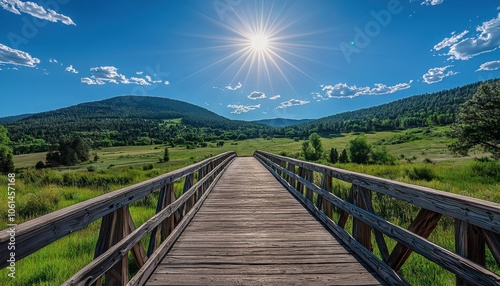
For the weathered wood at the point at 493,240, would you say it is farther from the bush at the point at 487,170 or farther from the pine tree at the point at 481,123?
the pine tree at the point at 481,123

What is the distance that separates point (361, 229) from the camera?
3.56 metres

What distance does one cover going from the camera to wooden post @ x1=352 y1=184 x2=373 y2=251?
3.46 metres

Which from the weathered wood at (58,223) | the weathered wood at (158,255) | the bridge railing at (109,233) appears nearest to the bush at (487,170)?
the weathered wood at (158,255)

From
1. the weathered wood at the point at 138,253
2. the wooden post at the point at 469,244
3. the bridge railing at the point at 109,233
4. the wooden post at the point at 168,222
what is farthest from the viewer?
the wooden post at the point at 168,222

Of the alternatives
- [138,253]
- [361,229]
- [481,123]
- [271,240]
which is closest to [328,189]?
[361,229]

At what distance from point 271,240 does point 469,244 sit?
264cm

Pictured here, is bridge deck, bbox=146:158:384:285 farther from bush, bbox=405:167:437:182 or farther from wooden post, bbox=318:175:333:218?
bush, bbox=405:167:437:182

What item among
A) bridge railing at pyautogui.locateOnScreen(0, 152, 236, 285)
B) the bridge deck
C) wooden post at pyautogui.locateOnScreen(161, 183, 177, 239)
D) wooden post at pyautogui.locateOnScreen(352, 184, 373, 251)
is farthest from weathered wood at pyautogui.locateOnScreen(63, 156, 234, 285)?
wooden post at pyautogui.locateOnScreen(352, 184, 373, 251)

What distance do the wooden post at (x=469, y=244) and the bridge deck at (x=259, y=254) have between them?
1.10m

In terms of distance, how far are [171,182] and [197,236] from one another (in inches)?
42.1

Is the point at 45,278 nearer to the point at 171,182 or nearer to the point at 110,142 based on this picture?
the point at 171,182

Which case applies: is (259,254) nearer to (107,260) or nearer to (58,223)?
(107,260)

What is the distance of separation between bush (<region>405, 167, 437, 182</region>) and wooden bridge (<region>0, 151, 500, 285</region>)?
Answer: 52.5ft

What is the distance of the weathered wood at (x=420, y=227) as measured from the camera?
2.36 meters
